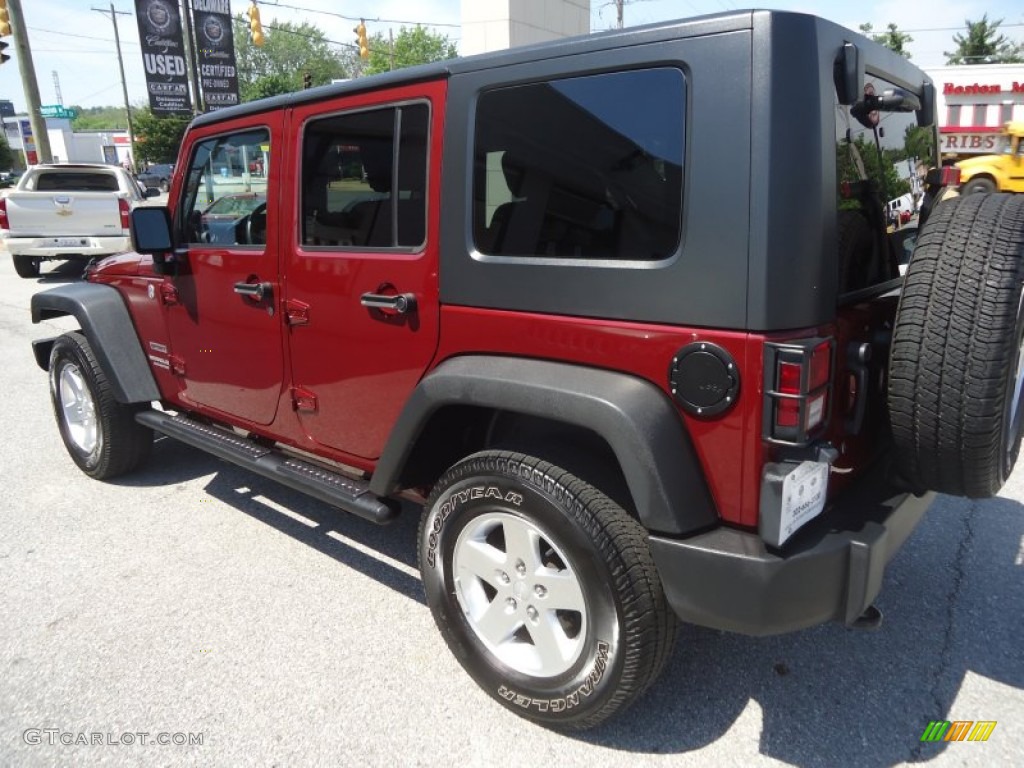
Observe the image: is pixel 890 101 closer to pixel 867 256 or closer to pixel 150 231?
pixel 867 256

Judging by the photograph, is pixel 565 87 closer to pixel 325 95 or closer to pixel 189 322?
pixel 325 95

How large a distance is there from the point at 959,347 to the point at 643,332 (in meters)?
0.78

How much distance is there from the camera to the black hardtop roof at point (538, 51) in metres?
1.83

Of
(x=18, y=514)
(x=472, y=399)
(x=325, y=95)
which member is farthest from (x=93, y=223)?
(x=472, y=399)

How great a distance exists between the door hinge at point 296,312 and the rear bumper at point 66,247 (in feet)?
34.6

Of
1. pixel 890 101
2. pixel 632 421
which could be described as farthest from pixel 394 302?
pixel 890 101

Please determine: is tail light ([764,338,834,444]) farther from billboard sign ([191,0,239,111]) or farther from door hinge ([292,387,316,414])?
billboard sign ([191,0,239,111])

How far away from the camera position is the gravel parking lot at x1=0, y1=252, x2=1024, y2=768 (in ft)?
7.52

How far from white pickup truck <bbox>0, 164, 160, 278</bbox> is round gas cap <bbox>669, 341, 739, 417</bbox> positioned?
1190cm

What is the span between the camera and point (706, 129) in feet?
6.08

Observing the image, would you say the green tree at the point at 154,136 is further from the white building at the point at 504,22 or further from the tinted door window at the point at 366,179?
the tinted door window at the point at 366,179

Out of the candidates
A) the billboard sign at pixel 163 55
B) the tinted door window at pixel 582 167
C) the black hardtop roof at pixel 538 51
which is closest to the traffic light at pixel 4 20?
the billboard sign at pixel 163 55

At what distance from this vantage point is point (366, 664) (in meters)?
2.69

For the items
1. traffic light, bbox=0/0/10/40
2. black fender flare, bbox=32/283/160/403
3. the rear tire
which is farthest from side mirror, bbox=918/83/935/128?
traffic light, bbox=0/0/10/40
